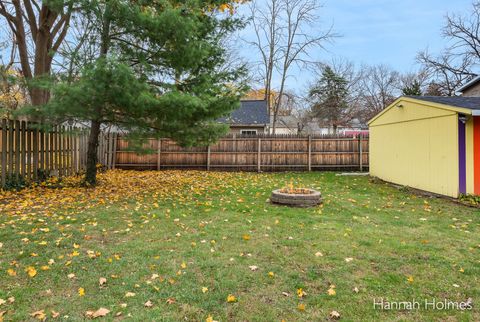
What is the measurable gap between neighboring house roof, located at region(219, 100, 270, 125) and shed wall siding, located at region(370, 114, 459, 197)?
9.73 m

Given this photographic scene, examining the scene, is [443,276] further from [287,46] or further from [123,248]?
[287,46]

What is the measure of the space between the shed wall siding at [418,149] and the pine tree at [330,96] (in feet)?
72.0

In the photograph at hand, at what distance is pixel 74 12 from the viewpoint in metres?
7.27

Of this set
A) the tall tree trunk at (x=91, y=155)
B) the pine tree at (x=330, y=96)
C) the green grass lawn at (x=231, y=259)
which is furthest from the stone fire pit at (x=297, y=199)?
the pine tree at (x=330, y=96)

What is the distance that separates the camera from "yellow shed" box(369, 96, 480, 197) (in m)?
7.29

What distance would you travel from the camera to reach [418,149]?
29.4ft

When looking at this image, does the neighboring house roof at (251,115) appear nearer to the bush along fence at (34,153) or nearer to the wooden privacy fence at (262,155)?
the wooden privacy fence at (262,155)

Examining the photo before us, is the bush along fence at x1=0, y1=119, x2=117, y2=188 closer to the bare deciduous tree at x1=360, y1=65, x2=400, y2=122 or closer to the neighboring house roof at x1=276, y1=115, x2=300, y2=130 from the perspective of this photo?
the neighboring house roof at x1=276, y1=115, x2=300, y2=130

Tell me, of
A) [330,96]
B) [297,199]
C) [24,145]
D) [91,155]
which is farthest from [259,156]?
[330,96]

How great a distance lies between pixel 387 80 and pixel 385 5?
2816cm

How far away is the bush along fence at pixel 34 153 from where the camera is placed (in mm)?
7602

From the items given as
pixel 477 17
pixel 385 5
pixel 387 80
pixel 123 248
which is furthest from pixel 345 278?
pixel 387 80
